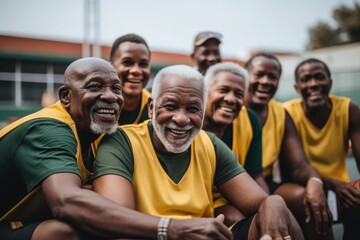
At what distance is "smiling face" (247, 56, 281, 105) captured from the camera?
3.79 m

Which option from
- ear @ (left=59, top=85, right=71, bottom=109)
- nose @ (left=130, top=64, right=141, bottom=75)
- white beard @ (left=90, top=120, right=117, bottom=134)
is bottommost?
white beard @ (left=90, top=120, right=117, bottom=134)

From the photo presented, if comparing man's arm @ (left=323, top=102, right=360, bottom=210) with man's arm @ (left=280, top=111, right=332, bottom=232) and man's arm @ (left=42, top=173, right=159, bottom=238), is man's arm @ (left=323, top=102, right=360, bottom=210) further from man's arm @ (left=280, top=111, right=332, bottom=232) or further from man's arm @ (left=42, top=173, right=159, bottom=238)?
man's arm @ (left=42, top=173, right=159, bottom=238)

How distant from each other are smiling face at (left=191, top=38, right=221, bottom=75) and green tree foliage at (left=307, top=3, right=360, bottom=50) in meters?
37.7

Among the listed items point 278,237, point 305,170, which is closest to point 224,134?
point 305,170

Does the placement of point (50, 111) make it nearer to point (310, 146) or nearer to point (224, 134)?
point (224, 134)

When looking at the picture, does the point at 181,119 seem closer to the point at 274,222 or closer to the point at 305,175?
the point at 274,222

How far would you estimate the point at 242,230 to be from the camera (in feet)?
7.92

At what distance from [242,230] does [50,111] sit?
55.8 inches

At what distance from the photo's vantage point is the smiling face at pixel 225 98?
3.15 m

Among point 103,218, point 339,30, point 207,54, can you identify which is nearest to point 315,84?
point 207,54

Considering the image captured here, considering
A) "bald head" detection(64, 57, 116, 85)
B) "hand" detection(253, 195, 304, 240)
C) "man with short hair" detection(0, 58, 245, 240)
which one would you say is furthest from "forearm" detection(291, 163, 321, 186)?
"bald head" detection(64, 57, 116, 85)

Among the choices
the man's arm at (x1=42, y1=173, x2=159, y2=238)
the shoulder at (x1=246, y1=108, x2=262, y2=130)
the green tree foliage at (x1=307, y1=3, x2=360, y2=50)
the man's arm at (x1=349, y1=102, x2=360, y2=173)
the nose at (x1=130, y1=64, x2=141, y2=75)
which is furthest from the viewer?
the green tree foliage at (x1=307, y1=3, x2=360, y2=50)

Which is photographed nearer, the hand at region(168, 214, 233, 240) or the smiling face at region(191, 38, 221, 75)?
the hand at region(168, 214, 233, 240)

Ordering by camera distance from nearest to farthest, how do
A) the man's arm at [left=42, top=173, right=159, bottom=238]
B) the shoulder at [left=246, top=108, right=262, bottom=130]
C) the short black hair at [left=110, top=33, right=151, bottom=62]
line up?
1. the man's arm at [left=42, top=173, right=159, bottom=238]
2. the shoulder at [left=246, top=108, right=262, bottom=130]
3. the short black hair at [left=110, top=33, right=151, bottom=62]
